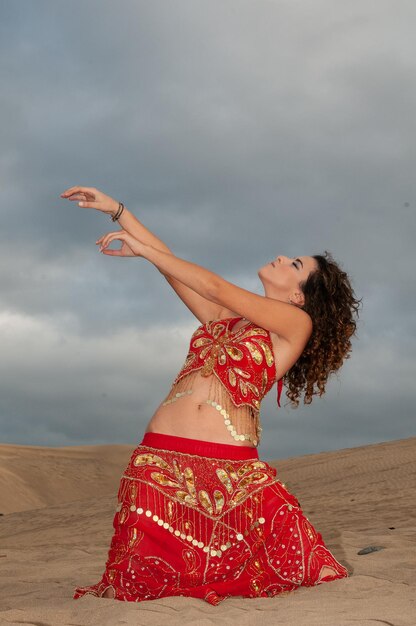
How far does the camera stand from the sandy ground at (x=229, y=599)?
15.3 ft

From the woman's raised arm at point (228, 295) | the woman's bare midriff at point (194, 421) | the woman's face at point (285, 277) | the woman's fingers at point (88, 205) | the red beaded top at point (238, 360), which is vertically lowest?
the woman's bare midriff at point (194, 421)

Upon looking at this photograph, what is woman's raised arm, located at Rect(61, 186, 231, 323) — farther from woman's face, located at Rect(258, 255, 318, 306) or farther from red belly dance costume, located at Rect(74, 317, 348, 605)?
red belly dance costume, located at Rect(74, 317, 348, 605)

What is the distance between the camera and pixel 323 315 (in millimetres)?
5777

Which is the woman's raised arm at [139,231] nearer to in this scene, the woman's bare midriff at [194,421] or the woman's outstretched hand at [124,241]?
the woman's outstretched hand at [124,241]

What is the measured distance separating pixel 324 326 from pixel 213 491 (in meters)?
1.37

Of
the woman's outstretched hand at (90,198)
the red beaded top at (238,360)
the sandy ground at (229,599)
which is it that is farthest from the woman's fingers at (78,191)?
the sandy ground at (229,599)

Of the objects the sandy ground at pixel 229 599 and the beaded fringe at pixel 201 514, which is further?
the beaded fringe at pixel 201 514

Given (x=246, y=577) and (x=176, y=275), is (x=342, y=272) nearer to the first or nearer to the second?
(x=176, y=275)

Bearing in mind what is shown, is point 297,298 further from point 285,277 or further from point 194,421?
point 194,421

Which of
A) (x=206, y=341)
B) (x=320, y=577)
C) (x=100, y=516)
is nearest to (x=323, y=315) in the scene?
(x=206, y=341)

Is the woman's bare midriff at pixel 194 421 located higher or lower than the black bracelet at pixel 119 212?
lower

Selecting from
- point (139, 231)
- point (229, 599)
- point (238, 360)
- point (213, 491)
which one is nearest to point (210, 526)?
point (213, 491)

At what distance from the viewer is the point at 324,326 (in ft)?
19.0

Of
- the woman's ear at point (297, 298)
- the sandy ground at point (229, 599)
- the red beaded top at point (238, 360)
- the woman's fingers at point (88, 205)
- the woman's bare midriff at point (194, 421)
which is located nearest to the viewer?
the sandy ground at point (229, 599)
